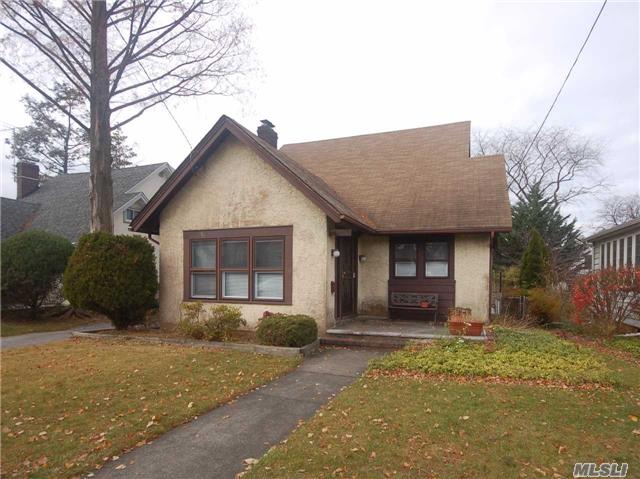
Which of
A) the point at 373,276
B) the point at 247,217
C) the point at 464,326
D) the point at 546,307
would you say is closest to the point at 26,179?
the point at 247,217

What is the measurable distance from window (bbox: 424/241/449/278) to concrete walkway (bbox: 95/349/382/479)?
5.85 meters

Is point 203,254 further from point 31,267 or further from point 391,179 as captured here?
point 391,179

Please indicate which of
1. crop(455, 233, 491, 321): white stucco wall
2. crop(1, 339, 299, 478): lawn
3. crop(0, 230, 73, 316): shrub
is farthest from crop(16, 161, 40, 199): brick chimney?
crop(455, 233, 491, 321): white stucco wall

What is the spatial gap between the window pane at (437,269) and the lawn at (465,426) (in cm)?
490

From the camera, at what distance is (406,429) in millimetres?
4395

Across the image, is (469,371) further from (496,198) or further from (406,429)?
(496,198)

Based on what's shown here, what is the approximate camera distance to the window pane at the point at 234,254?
11.0 m

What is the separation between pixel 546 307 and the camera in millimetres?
12531

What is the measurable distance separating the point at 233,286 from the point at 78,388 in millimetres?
5414

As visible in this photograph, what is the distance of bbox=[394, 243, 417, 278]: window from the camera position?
12.0 m

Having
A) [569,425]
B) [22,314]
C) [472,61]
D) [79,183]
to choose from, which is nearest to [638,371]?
[569,425]

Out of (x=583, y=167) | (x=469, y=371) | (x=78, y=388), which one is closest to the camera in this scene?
(x=78, y=388)

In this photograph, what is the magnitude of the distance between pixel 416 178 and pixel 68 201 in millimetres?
19653

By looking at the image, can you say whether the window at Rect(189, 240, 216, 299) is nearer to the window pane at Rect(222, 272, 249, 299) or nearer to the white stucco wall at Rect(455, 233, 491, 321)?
the window pane at Rect(222, 272, 249, 299)
